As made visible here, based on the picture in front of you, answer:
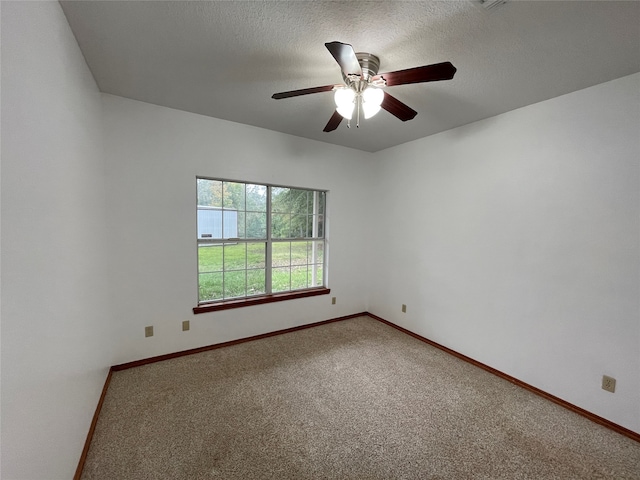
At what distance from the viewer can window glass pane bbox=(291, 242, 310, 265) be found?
3537 millimetres

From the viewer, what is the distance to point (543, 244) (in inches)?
88.1

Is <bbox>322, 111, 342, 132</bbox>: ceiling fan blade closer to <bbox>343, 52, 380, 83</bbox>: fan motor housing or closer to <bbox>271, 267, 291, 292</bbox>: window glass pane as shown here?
<bbox>343, 52, 380, 83</bbox>: fan motor housing

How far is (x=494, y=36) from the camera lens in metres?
1.51

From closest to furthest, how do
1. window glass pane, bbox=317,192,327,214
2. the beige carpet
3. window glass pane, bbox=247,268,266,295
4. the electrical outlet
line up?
1. the beige carpet
2. the electrical outlet
3. window glass pane, bbox=247,268,266,295
4. window glass pane, bbox=317,192,327,214

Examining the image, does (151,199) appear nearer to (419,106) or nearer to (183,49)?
(183,49)

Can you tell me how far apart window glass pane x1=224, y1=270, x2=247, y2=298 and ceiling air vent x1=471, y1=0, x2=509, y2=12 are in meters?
2.98

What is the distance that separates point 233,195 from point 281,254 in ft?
3.15

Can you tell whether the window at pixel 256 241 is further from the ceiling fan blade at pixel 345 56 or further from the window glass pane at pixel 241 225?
the ceiling fan blade at pixel 345 56

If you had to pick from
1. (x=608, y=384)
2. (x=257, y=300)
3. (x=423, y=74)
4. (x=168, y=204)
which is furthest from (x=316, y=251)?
(x=608, y=384)

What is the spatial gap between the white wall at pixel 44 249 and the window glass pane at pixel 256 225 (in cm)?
156

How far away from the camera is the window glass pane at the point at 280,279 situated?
3.37 meters

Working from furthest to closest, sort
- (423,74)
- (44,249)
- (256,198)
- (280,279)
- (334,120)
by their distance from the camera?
(280,279)
(256,198)
(334,120)
(423,74)
(44,249)

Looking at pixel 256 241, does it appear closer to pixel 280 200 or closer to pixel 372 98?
pixel 280 200

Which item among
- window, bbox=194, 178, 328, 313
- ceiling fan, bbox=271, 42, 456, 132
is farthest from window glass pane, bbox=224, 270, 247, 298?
ceiling fan, bbox=271, 42, 456, 132
